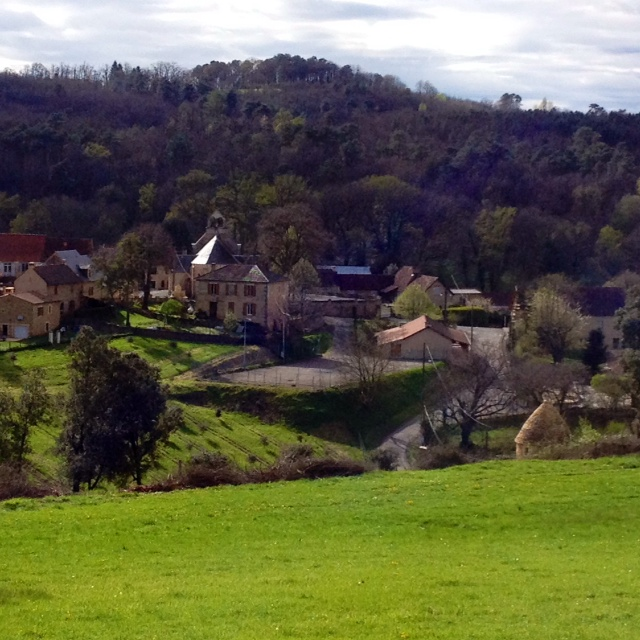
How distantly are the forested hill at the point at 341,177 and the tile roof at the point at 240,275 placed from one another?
32.9 feet

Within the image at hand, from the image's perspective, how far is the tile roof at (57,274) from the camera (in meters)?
48.0

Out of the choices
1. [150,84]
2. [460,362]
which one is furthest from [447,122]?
[460,362]

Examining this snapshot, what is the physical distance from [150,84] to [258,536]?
11848 centimetres

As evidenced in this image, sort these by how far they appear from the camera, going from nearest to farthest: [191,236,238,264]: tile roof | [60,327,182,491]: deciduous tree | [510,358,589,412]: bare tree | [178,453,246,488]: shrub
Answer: [178,453,246,488]: shrub → [60,327,182,491]: deciduous tree → [510,358,589,412]: bare tree → [191,236,238,264]: tile roof

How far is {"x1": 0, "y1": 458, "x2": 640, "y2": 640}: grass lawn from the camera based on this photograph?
10539mm

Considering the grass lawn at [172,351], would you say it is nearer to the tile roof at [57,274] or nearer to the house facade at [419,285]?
the tile roof at [57,274]

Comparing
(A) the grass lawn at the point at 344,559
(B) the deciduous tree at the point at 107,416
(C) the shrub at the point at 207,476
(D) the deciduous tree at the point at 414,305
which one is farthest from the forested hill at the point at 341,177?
(A) the grass lawn at the point at 344,559

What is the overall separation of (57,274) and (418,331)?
1874 centimetres

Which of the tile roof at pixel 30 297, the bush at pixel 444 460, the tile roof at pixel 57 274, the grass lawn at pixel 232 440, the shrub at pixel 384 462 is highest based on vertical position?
the tile roof at pixel 57 274

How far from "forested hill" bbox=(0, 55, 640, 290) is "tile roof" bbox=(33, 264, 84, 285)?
51.2 ft

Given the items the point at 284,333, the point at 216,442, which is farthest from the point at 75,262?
the point at 216,442

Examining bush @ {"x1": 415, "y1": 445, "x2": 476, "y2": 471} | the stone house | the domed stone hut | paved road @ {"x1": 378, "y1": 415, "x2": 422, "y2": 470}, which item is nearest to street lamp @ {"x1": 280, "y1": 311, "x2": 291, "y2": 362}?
the stone house

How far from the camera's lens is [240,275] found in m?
51.9

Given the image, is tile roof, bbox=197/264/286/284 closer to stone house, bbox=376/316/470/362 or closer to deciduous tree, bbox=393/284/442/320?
deciduous tree, bbox=393/284/442/320
